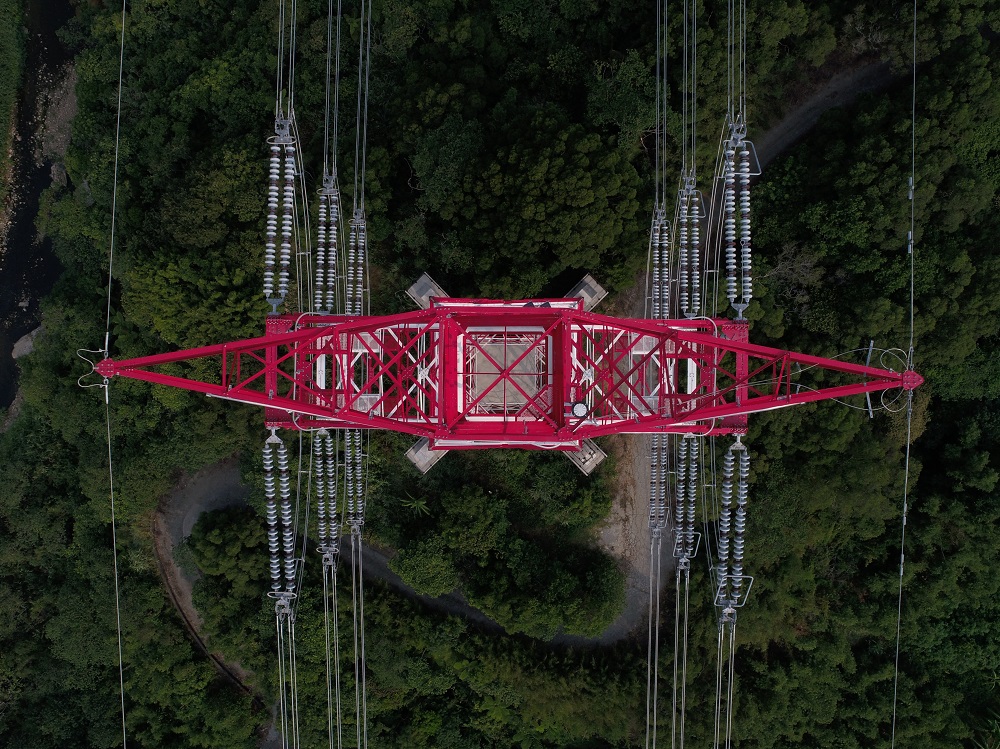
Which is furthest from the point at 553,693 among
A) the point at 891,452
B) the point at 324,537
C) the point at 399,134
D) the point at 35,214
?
the point at 35,214

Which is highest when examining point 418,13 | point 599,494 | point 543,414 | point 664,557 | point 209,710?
point 418,13

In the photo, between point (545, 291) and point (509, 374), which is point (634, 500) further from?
point (509, 374)

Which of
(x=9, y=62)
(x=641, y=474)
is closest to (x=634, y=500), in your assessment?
(x=641, y=474)

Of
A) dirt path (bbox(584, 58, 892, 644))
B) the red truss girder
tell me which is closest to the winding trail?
dirt path (bbox(584, 58, 892, 644))

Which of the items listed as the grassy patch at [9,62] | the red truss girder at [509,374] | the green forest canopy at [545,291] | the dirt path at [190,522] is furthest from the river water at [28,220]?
the red truss girder at [509,374]

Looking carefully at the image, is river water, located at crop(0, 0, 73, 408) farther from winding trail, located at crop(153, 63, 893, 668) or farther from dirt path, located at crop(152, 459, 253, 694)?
winding trail, located at crop(153, 63, 893, 668)

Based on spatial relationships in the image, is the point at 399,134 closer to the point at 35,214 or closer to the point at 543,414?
the point at 543,414
